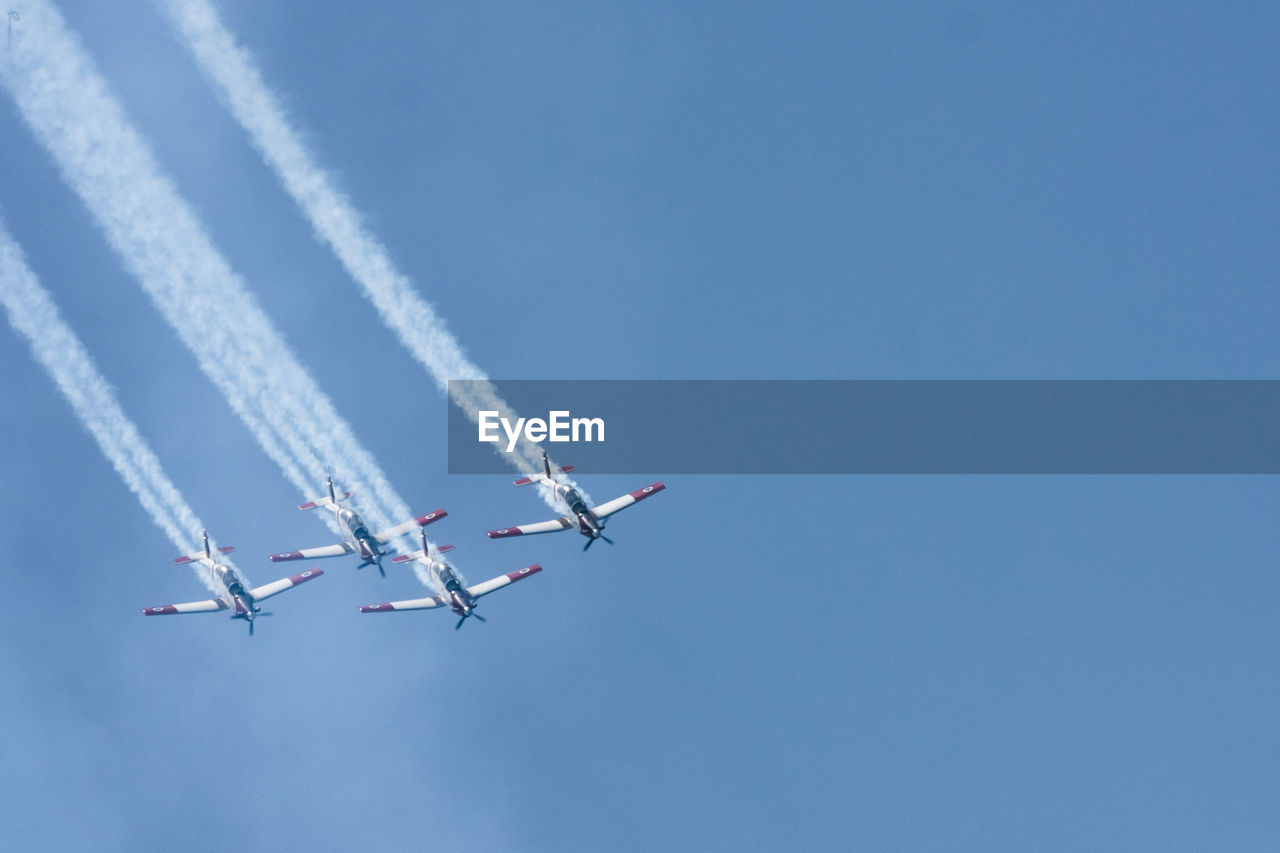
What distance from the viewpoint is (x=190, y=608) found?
132m

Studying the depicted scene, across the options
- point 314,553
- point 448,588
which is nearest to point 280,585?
point 314,553

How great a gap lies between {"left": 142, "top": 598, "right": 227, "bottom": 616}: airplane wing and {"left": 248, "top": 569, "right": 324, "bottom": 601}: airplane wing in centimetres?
258

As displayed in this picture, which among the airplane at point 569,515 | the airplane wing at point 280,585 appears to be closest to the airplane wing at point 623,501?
the airplane at point 569,515

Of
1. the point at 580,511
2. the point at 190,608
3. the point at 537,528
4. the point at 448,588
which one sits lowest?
the point at 190,608

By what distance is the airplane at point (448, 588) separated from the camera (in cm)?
12331

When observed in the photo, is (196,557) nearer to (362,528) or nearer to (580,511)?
(362,528)

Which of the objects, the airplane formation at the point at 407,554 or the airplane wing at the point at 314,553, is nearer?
the airplane formation at the point at 407,554

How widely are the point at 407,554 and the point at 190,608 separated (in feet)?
60.1

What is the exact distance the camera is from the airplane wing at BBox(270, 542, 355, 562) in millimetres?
129125

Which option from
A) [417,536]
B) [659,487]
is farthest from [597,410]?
[417,536]

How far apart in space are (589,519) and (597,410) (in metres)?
10.1

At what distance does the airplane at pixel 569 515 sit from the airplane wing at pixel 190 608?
72.4 ft

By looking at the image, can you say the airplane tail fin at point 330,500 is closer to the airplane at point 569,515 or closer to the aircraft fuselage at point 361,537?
the aircraft fuselage at point 361,537

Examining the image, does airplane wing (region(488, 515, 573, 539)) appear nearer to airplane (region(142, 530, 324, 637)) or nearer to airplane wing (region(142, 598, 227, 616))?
airplane (region(142, 530, 324, 637))
